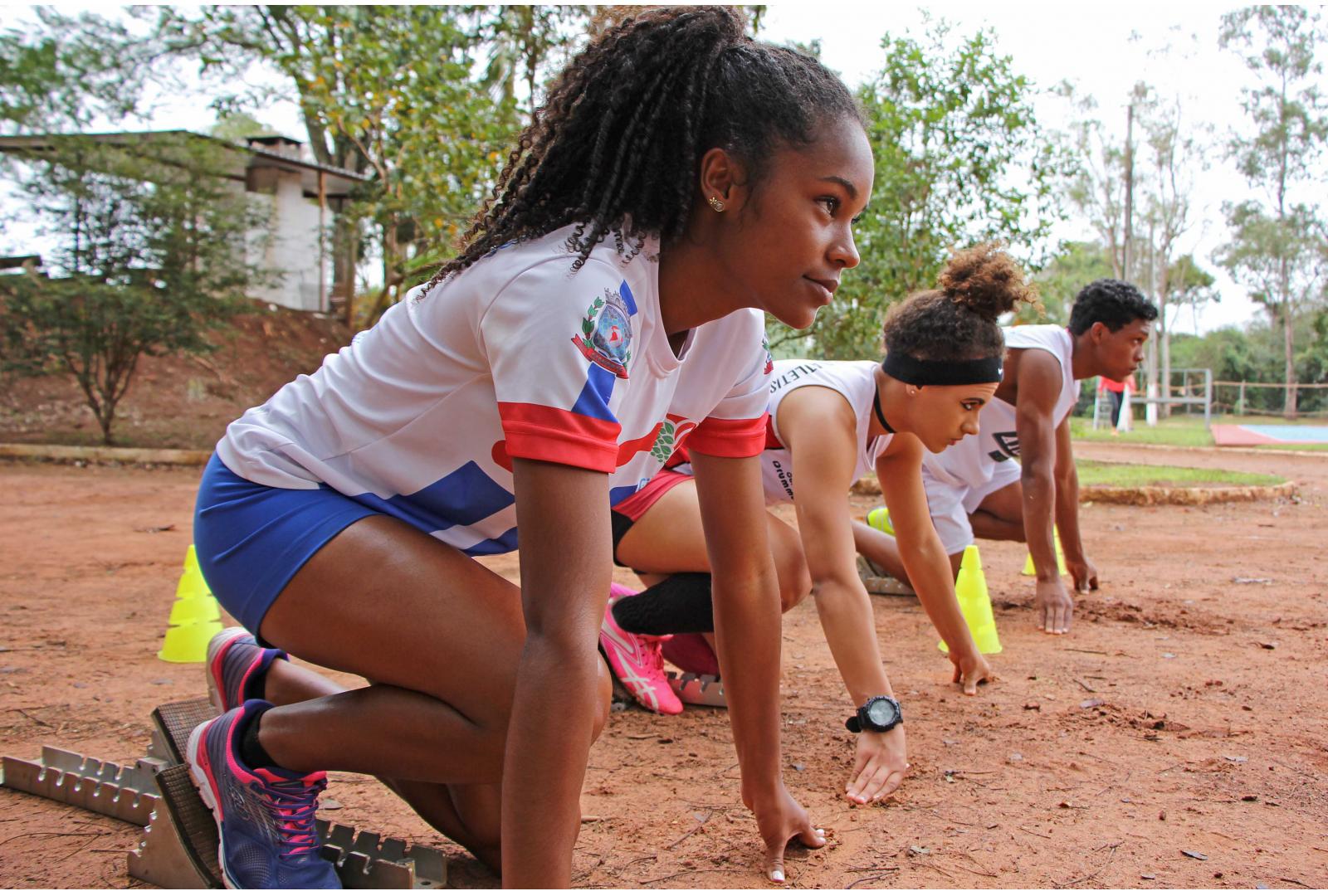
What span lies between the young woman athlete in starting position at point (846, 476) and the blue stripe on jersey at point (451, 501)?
1255 millimetres

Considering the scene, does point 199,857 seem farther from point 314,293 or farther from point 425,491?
point 314,293

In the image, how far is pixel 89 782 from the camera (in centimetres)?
245

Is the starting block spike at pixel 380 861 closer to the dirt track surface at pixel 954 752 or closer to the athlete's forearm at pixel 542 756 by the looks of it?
the dirt track surface at pixel 954 752

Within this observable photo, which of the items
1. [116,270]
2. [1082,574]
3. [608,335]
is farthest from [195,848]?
[116,270]

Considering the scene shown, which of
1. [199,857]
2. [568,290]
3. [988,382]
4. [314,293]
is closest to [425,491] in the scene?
[568,290]

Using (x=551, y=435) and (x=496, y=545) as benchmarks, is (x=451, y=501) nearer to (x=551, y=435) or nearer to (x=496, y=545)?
(x=496, y=545)

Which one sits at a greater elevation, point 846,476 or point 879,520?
point 846,476

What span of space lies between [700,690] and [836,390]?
3.61ft

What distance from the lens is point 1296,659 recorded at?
12.7 feet

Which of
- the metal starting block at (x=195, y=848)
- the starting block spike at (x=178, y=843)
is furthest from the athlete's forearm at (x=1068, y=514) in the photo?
the starting block spike at (x=178, y=843)

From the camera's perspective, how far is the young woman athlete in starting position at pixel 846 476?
119 inches

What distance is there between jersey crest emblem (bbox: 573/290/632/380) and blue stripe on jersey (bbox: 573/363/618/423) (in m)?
0.01

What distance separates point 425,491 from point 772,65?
3.04 feet

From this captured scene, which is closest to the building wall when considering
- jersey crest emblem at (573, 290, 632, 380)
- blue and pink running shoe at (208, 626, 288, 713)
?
blue and pink running shoe at (208, 626, 288, 713)
